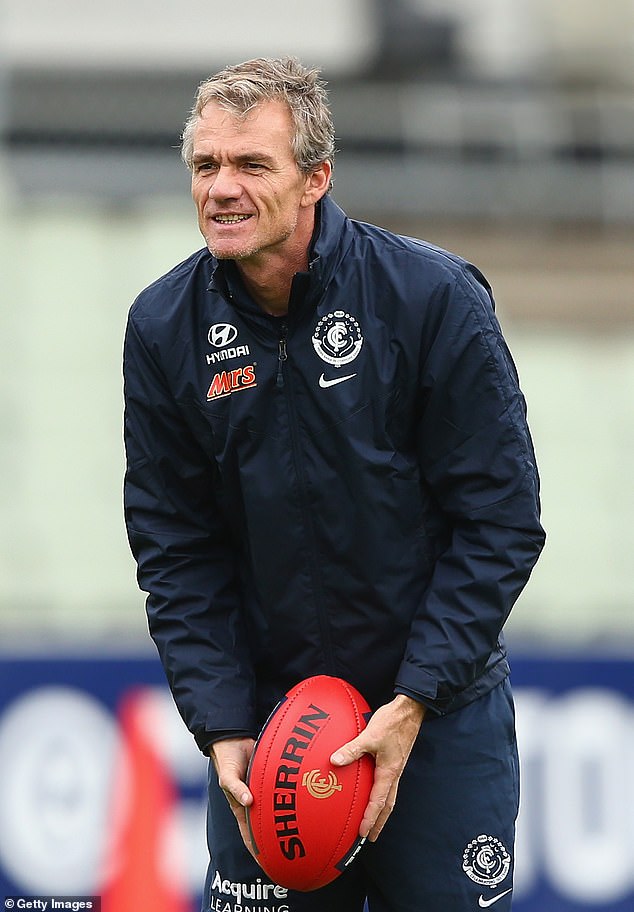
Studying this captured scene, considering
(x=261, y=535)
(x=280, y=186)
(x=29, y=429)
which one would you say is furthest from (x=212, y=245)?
(x=29, y=429)

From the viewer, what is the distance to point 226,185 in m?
2.93

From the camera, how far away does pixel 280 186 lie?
2.97 m

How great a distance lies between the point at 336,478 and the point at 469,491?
0.26m

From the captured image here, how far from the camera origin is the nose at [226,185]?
9.61ft

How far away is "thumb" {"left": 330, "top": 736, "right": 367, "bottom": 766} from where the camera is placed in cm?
295

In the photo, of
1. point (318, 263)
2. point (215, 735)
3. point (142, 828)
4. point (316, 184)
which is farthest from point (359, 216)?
point (215, 735)

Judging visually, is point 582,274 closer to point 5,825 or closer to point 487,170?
point 487,170

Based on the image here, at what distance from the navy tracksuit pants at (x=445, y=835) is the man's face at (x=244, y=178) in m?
1.03

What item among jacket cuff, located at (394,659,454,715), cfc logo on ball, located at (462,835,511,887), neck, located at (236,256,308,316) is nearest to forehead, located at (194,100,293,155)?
neck, located at (236,256,308,316)

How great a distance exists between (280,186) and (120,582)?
5423mm

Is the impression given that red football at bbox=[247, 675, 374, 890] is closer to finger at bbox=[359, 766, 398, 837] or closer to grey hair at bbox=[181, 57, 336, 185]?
finger at bbox=[359, 766, 398, 837]

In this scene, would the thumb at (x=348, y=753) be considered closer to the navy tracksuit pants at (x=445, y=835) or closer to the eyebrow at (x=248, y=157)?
the navy tracksuit pants at (x=445, y=835)

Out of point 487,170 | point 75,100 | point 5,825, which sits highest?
point 75,100

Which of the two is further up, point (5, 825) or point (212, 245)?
point (212, 245)
